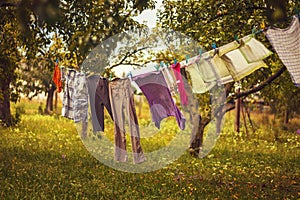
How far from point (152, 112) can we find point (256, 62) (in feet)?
5.41

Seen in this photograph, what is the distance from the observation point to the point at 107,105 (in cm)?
553

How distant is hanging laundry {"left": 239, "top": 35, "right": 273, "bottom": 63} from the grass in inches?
70.4

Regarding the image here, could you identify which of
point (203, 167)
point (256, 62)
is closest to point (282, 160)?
point (203, 167)

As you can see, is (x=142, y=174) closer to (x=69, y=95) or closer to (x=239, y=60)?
(x=69, y=95)

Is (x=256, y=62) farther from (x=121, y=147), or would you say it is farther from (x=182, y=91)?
(x=121, y=147)

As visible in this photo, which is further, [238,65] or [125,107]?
[125,107]

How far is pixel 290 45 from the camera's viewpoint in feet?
12.4

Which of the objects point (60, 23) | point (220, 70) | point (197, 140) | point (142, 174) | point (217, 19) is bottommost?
point (142, 174)

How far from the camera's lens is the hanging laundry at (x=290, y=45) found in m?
3.72

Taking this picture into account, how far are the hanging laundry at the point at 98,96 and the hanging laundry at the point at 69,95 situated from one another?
33cm

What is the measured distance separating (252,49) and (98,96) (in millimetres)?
2193

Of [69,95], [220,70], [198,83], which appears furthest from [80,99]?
[220,70]

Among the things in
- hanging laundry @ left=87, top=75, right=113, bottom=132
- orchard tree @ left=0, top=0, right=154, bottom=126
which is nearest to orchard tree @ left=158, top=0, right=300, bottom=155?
orchard tree @ left=0, top=0, right=154, bottom=126

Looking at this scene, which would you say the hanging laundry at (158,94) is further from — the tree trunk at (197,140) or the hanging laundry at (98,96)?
the tree trunk at (197,140)
